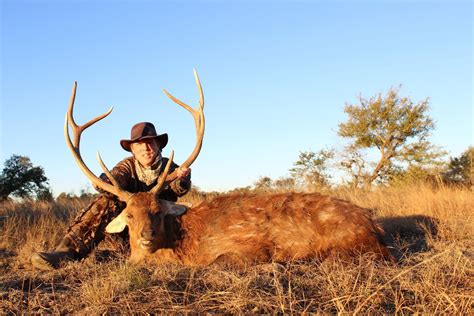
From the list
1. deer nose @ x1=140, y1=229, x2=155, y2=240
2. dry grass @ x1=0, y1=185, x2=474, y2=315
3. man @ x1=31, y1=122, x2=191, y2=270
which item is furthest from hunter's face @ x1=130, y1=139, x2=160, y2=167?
dry grass @ x1=0, y1=185, x2=474, y2=315

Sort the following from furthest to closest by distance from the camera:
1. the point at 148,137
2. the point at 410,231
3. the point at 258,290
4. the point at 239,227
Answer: the point at 410,231, the point at 148,137, the point at 239,227, the point at 258,290

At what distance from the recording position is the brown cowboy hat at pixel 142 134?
5.58 meters

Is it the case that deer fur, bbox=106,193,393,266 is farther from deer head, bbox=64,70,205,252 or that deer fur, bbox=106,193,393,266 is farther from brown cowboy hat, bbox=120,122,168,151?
brown cowboy hat, bbox=120,122,168,151

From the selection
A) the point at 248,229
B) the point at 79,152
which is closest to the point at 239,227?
the point at 248,229

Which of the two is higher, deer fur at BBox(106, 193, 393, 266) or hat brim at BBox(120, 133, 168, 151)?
hat brim at BBox(120, 133, 168, 151)

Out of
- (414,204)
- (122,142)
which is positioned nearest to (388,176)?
(414,204)

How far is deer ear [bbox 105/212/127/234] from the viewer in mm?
4844

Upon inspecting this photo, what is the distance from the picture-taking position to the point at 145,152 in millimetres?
5648

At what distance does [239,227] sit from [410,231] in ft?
9.14

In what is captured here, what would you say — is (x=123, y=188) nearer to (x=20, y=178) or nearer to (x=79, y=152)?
(x=79, y=152)

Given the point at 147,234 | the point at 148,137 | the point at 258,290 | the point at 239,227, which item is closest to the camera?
the point at 258,290

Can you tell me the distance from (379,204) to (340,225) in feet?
13.9

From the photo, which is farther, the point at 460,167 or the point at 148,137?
the point at 460,167

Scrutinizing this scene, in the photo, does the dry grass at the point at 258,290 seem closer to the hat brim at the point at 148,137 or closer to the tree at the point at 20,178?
the hat brim at the point at 148,137
